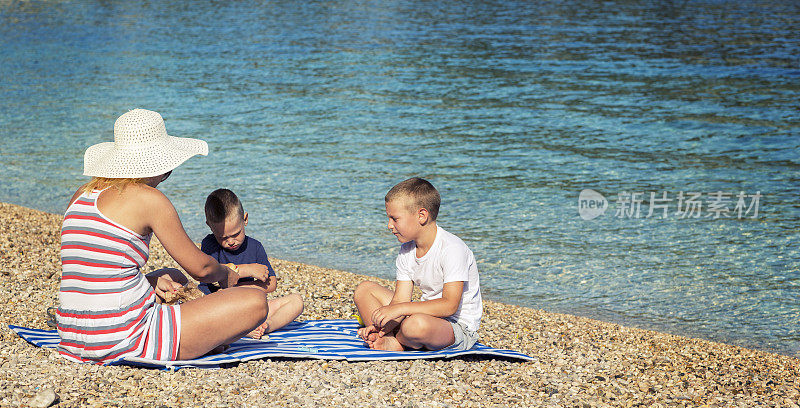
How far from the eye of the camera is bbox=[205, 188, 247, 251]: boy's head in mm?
4797

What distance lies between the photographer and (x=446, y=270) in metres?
4.63

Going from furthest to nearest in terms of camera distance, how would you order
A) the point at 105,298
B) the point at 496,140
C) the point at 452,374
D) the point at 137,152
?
the point at 496,140 → the point at 452,374 → the point at 137,152 → the point at 105,298

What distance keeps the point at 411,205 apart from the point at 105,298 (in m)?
1.84

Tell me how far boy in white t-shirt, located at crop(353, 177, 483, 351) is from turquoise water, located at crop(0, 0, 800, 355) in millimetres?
2626

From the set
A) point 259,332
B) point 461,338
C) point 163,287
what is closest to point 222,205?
point 163,287

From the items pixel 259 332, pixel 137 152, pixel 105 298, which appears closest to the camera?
pixel 105 298

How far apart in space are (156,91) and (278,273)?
12.3 m

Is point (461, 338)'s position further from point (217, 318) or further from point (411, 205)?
point (217, 318)

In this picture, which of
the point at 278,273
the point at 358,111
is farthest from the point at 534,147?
the point at 278,273

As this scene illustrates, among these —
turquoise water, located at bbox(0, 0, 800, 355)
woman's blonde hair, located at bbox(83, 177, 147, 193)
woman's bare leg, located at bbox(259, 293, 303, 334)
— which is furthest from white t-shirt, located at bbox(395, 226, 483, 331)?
turquoise water, located at bbox(0, 0, 800, 355)

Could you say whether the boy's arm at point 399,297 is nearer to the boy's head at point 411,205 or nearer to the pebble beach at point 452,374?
the pebble beach at point 452,374

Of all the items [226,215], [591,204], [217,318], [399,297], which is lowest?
[591,204]

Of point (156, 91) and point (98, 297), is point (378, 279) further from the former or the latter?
point (156, 91)

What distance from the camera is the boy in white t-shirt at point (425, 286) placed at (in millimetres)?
4582
